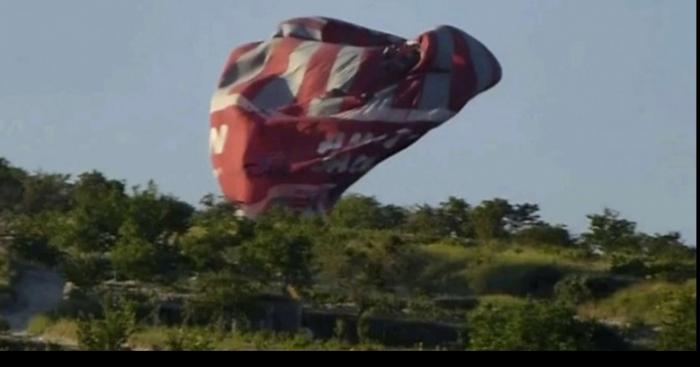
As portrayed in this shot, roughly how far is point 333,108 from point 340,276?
2.07 meters

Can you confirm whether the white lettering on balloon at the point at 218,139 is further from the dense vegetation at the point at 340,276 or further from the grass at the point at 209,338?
the grass at the point at 209,338

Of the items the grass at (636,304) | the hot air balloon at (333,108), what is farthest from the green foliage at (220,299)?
the grass at (636,304)

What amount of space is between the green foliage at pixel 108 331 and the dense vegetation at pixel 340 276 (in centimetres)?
2

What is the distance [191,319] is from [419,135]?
406 cm

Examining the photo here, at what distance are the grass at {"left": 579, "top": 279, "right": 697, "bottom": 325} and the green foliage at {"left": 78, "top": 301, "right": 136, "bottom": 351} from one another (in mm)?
3423

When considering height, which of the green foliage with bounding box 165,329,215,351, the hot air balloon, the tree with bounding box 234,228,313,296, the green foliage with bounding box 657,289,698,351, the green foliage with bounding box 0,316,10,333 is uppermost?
the hot air balloon

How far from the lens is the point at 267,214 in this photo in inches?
564

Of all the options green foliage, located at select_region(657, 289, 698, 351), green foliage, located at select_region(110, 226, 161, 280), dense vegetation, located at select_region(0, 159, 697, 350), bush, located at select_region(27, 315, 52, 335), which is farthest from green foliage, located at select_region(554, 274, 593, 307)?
bush, located at select_region(27, 315, 52, 335)

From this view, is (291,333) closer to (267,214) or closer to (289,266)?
(289,266)

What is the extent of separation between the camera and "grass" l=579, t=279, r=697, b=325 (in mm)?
11156

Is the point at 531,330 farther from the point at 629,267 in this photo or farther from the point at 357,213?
the point at 357,213

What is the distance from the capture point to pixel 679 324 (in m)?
9.62

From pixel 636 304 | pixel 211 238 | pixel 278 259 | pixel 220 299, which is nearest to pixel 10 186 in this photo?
pixel 211 238

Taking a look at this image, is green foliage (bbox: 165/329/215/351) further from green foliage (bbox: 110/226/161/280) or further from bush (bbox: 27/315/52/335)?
green foliage (bbox: 110/226/161/280)
